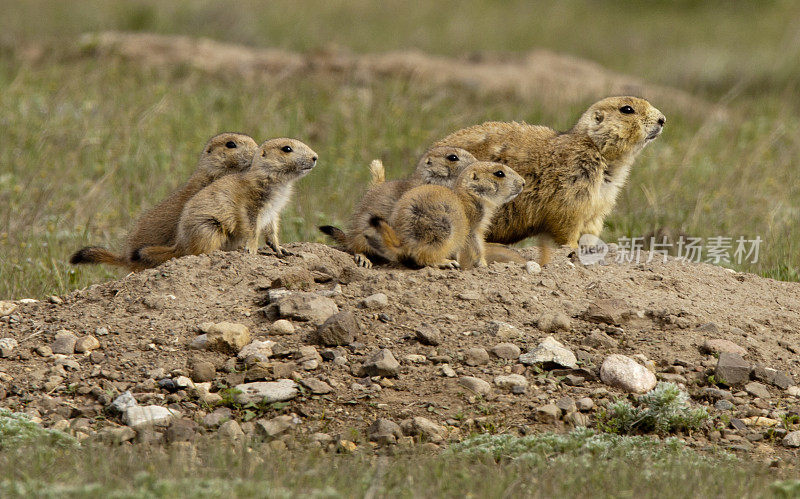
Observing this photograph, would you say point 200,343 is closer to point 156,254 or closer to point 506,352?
point 156,254

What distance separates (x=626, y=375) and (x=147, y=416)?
2341 millimetres

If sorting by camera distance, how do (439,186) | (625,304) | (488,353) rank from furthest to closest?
(439,186), (625,304), (488,353)

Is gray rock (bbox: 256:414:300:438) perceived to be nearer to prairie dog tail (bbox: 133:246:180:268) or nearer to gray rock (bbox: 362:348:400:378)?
gray rock (bbox: 362:348:400:378)

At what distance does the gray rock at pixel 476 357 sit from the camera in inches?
195

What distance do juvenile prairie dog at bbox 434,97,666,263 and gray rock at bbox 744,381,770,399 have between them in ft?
6.06

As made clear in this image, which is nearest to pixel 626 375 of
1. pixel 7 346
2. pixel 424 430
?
pixel 424 430

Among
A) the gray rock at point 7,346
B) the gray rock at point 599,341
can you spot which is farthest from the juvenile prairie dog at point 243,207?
the gray rock at point 599,341

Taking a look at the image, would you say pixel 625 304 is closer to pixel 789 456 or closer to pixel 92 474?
pixel 789 456

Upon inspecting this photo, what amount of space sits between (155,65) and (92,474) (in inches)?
411

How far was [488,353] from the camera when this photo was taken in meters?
5.03

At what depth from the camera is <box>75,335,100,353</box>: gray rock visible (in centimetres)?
505

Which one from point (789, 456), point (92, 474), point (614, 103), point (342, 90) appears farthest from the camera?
point (342, 90)

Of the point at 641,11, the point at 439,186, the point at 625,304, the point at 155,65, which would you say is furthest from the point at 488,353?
the point at 641,11

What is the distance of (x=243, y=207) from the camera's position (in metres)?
5.83
